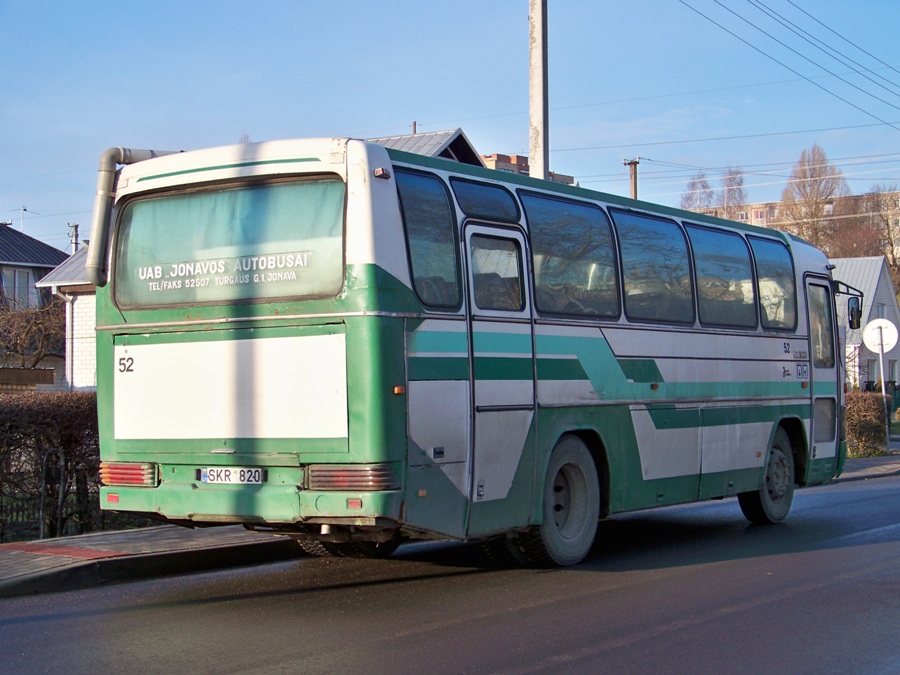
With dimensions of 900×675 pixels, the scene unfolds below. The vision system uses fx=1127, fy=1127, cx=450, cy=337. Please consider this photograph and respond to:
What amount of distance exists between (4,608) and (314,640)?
2679 mm

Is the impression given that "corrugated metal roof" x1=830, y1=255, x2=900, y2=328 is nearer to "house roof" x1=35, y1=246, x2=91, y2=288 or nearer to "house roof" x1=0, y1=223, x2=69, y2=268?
"house roof" x1=0, y1=223, x2=69, y2=268

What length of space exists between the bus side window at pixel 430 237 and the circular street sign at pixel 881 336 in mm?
19952

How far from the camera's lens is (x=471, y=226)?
920 centimetres

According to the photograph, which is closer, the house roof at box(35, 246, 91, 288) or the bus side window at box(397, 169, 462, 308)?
the bus side window at box(397, 169, 462, 308)

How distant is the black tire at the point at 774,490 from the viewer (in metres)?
13.7

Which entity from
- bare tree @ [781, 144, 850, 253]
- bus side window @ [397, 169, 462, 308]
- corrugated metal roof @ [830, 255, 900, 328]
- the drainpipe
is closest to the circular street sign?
bus side window @ [397, 169, 462, 308]

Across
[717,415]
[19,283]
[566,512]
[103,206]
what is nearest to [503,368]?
[566,512]

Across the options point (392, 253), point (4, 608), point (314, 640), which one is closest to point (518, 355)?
point (392, 253)

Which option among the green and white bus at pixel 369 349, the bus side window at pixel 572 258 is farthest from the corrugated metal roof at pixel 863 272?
the green and white bus at pixel 369 349

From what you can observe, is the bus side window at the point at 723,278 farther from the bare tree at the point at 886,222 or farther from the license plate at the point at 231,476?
the bare tree at the point at 886,222

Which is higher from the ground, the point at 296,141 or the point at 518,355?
the point at 296,141

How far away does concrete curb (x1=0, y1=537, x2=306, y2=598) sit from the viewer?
8961 millimetres

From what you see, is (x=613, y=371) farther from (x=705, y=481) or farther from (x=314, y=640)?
(x=314, y=640)

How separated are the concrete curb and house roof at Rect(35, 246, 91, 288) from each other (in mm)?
22288
